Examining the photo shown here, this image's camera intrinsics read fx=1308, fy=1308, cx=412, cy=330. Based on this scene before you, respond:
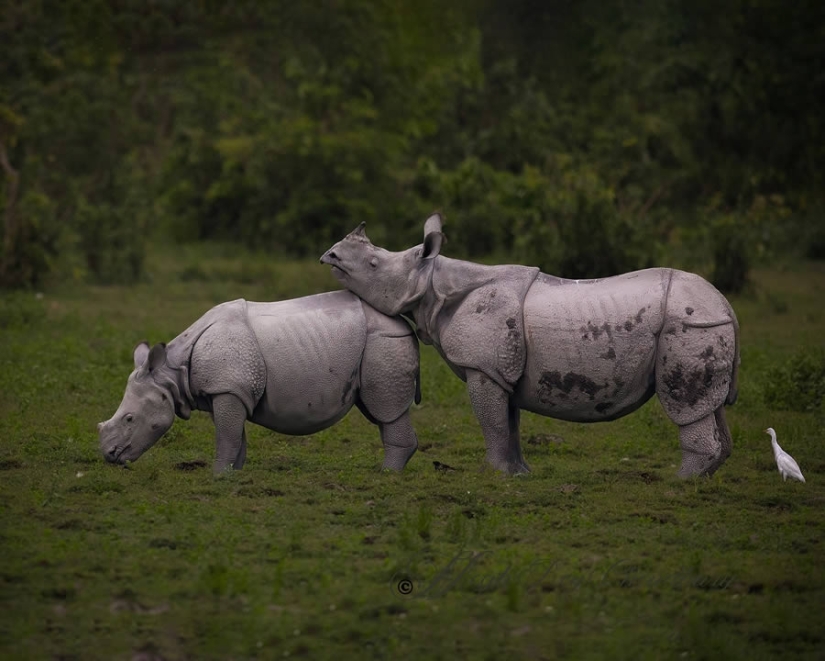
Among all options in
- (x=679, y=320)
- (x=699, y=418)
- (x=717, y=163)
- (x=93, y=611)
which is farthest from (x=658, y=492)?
(x=717, y=163)

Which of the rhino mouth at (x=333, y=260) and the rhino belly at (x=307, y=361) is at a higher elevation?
the rhino mouth at (x=333, y=260)

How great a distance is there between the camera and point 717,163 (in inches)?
917

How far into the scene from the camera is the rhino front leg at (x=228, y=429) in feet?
27.7

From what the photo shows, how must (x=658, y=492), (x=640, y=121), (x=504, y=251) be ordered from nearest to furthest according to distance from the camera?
1. (x=658, y=492)
2. (x=504, y=251)
3. (x=640, y=121)

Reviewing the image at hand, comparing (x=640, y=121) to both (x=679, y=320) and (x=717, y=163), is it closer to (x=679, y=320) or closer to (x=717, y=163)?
(x=717, y=163)

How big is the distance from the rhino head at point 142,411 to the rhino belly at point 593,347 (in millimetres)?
2357

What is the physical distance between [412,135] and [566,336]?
1890 cm

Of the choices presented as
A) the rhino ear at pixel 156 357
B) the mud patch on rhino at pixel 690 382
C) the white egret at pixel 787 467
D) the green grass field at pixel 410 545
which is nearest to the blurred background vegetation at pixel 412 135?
the green grass field at pixel 410 545

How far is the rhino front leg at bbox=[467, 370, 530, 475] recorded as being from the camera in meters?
8.66

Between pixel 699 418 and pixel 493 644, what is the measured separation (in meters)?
3.11

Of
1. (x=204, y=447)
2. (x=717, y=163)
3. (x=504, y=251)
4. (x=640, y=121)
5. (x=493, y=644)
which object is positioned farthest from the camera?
(x=640, y=121)

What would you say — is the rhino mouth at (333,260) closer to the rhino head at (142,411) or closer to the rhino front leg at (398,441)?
the rhino front leg at (398,441)

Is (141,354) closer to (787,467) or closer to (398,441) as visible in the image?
(398,441)

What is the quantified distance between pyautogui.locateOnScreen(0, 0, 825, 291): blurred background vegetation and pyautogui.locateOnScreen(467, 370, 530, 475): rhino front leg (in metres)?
8.61
